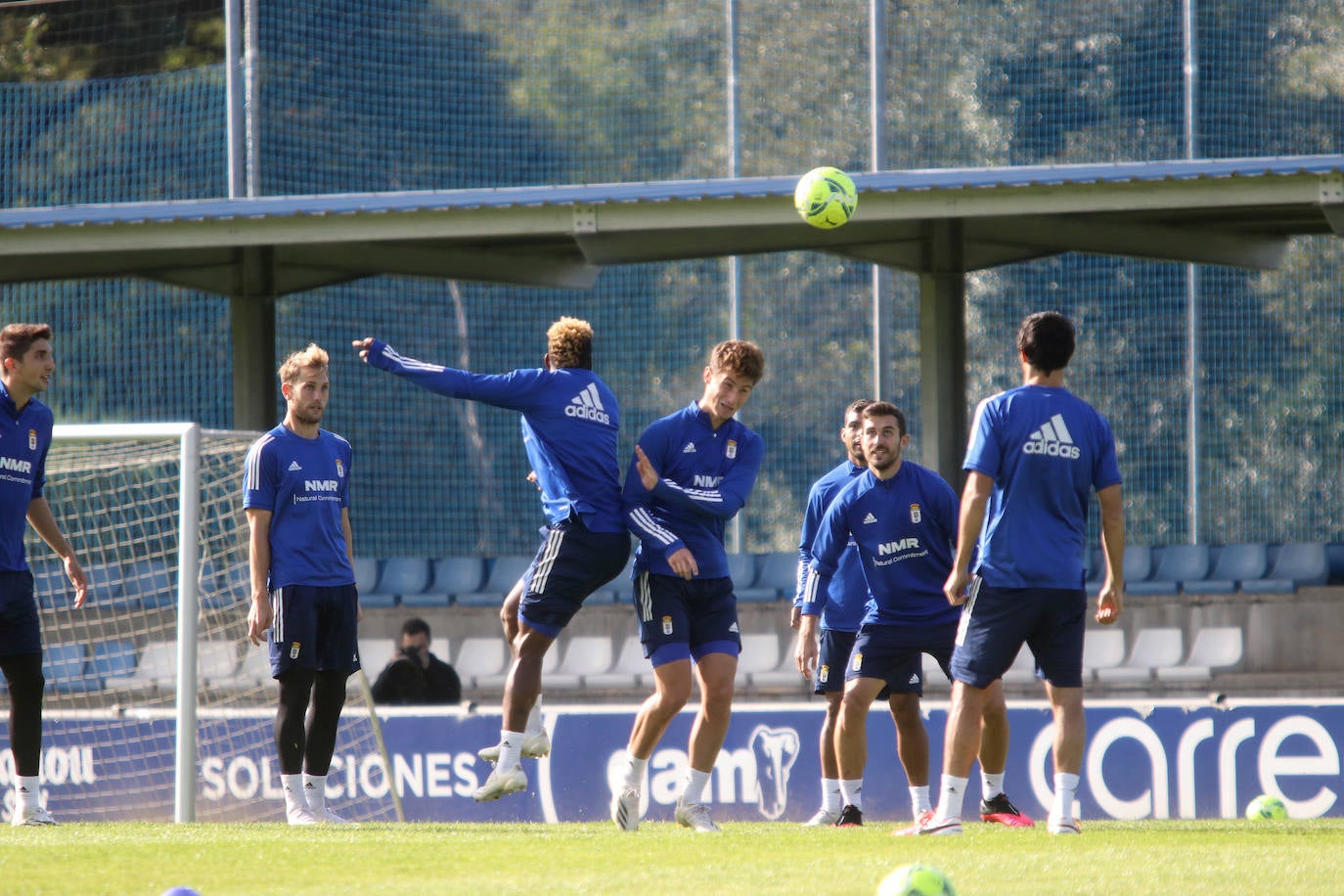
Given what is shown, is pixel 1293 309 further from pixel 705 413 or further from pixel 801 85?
pixel 705 413

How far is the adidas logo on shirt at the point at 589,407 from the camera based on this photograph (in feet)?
23.7

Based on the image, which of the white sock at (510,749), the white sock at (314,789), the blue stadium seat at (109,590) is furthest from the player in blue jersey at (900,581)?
the blue stadium seat at (109,590)

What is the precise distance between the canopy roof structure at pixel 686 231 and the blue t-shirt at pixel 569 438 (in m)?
4.75

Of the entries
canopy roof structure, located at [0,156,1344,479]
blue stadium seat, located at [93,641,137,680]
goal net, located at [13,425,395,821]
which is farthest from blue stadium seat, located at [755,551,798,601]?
blue stadium seat, located at [93,641,137,680]

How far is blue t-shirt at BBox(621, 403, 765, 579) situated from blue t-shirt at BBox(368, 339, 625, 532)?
0.13 metres

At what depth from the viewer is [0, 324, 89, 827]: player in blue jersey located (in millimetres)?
7516

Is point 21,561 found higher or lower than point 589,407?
lower

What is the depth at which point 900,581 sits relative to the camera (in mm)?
7734

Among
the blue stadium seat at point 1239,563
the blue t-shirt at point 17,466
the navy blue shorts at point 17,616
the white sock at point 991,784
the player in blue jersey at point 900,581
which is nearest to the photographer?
the navy blue shorts at point 17,616

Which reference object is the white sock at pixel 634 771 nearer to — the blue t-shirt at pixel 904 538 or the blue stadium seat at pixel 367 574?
the blue t-shirt at pixel 904 538

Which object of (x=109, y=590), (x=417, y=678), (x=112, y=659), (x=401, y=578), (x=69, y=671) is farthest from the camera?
(x=401, y=578)

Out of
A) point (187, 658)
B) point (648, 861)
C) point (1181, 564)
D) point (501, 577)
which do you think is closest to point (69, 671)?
point (187, 658)

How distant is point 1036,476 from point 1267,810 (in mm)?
3907

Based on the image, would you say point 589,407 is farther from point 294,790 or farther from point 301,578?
point 294,790
